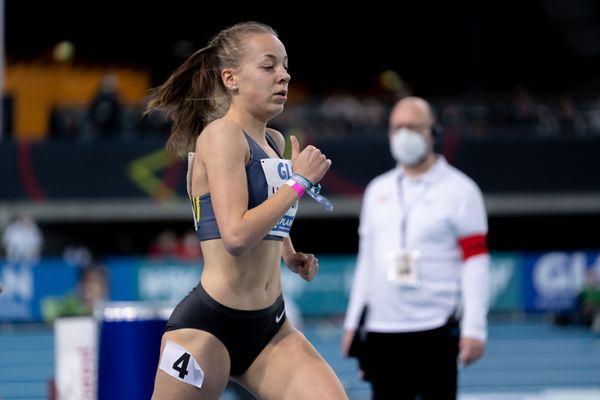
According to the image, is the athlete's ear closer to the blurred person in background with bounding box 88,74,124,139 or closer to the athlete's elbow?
the athlete's elbow

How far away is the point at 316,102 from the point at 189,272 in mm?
6795

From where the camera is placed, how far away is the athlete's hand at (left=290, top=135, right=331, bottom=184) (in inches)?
140

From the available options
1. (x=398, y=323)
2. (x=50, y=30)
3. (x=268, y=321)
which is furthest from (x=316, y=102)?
(x=268, y=321)

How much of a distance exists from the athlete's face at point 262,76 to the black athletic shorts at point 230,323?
618 mm

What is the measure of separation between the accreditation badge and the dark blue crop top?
1610 millimetres

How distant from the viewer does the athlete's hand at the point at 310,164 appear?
3.56 metres

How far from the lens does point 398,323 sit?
17.1 ft

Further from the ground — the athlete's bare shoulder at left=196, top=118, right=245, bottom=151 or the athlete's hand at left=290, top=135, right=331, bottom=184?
the athlete's bare shoulder at left=196, top=118, right=245, bottom=151

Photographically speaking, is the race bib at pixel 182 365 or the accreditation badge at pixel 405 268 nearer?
the race bib at pixel 182 365

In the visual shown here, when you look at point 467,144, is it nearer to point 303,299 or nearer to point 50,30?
point 303,299

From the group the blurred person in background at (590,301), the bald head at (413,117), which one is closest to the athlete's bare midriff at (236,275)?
the bald head at (413,117)

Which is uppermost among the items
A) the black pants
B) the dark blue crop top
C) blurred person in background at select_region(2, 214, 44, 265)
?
the dark blue crop top

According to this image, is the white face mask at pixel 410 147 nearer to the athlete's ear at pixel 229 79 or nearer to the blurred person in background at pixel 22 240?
the athlete's ear at pixel 229 79

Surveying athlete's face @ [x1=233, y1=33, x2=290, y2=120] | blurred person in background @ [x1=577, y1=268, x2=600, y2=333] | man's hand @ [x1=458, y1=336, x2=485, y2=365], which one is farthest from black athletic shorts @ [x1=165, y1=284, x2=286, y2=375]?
blurred person in background @ [x1=577, y1=268, x2=600, y2=333]
